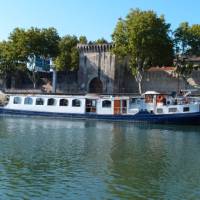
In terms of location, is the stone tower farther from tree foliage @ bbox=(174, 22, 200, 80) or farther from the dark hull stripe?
the dark hull stripe

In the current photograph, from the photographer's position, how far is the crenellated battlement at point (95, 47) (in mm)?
59844

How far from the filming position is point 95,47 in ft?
201

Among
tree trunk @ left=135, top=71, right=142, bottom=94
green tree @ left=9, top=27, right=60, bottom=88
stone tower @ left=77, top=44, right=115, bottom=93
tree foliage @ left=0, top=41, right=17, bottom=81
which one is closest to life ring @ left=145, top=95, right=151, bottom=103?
tree trunk @ left=135, top=71, right=142, bottom=94

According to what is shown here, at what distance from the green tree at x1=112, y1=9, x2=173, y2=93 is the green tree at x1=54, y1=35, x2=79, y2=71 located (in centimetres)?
1126

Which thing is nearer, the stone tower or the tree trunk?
the tree trunk

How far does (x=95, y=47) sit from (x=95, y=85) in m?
4.67

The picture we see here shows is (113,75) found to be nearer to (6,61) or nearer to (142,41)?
(142,41)

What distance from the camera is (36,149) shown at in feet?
73.8

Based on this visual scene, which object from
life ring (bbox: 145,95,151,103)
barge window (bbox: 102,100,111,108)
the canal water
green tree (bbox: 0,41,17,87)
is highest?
green tree (bbox: 0,41,17,87)

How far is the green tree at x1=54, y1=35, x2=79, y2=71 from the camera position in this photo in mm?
67062

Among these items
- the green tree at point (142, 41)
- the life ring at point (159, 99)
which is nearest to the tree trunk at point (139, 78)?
the green tree at point (142, 41)

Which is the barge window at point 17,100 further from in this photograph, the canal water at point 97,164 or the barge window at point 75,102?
the canal water at point 97,164

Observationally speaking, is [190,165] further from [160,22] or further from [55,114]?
[160,22]

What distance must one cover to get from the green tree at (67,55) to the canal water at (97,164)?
35.8 m
